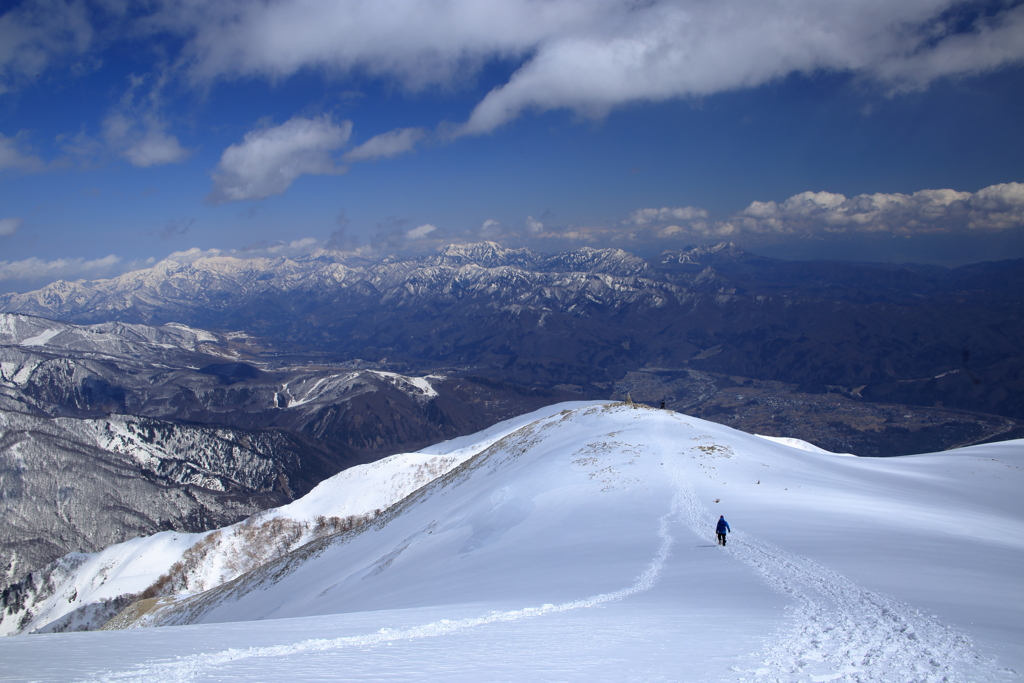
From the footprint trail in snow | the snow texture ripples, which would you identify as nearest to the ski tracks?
the footprint trail in snow

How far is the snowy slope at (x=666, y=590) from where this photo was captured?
10.4 metres

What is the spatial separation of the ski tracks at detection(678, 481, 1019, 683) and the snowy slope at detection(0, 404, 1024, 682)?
61mm

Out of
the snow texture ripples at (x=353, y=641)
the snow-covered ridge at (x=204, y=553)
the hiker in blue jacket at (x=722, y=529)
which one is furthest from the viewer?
the snow-covered ridge at (x=204, y=553)

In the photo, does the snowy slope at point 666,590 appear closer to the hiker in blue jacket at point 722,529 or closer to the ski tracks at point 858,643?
the ski tracks at point 858,643

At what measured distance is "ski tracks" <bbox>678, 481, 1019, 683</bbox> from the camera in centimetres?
907

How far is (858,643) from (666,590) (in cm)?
644

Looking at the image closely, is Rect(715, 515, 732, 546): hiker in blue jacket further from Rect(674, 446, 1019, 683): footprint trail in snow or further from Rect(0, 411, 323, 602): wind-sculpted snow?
Rect(0, 411, 323, 602): wind-sculpted snow

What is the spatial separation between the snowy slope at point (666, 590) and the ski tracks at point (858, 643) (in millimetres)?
61

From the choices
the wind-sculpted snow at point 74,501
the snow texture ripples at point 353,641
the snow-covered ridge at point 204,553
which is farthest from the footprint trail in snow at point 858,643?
the wind-sculpted snow at point 74,501

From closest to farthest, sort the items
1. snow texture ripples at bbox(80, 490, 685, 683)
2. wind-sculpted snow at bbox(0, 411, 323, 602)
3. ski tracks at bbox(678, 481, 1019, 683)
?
ski tracks at bbox(678, 481, 1019, 683)
snow texture ripples at bbox(80, 490, 685, 683)
wind-sculpted snow at bbox(0, 411, 323, 602)

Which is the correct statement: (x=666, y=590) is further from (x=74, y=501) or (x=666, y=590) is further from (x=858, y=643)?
(x=74, y=501)

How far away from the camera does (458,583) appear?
24.1 meters

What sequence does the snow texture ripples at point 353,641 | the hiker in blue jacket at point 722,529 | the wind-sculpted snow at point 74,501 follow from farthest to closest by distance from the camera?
1. the wind-sculpted snow at point 74,501
2. the hiker in blue jacket at point 722,529
3. the snow texture ripples at point 353,641

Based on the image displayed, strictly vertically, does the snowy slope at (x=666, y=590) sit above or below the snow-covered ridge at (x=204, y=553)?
above
